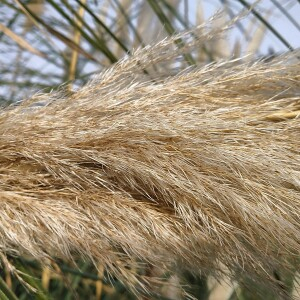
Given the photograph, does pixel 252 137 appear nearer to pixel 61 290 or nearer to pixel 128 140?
pixel 128 140

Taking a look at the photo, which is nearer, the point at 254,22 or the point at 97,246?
the point at 97,246

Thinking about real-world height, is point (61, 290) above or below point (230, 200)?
below

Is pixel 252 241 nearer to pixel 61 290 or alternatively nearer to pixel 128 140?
pixel 128 140

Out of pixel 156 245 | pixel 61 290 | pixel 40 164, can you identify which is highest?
pixel 40 164

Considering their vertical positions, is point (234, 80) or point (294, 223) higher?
point (234, 80)

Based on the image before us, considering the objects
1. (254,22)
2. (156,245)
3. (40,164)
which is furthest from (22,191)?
(254,22)

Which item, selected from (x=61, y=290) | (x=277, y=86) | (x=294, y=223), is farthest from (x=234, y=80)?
(x=61, y=290)
